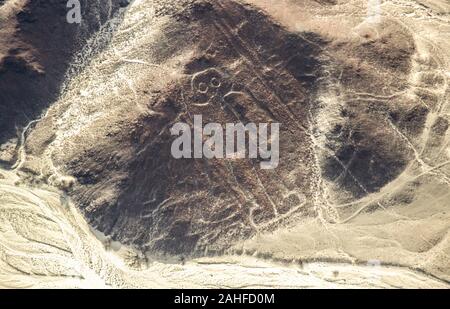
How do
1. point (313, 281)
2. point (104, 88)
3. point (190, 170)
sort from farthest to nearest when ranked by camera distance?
1. point (104, 88)
2. point (190, 170)
3. point (313, 281)

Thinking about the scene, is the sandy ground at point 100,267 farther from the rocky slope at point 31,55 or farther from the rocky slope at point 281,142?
the rocky slope at point 31,55

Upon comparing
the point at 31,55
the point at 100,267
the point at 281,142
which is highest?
the point at 31,55

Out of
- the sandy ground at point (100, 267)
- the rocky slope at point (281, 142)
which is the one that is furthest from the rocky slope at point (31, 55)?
the sandy ground at point (100, 267)

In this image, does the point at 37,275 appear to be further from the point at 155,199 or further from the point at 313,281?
the point at 313,281

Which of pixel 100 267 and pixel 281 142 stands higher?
pixel 281 142

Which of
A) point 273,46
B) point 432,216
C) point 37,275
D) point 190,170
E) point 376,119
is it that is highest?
point 273,46

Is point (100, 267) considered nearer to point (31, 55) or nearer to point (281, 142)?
point (281, 142)

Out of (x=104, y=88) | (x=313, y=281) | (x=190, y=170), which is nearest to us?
(x=313, y=281)

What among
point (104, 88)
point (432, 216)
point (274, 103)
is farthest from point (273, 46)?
point (432, 216)

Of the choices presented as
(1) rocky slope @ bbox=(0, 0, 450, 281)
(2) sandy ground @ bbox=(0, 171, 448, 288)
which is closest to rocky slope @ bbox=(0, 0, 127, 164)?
(1) rocky slope @ bbox=(0, 0, 450, 281)

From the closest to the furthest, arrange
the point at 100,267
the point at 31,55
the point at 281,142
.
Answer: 1. the point at 100,267
2. the point at 281,142
3. the point at 31,55

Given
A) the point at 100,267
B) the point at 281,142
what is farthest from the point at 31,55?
the point at 281,142
